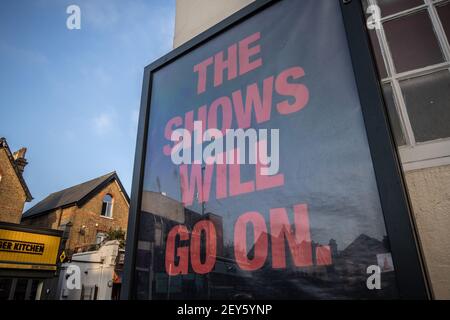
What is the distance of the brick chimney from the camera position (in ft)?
56.5

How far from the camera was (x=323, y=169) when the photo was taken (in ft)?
3.26

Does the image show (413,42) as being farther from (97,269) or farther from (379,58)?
(97,269)

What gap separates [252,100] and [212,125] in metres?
0.23

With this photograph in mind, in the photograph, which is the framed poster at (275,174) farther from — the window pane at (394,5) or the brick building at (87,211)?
the brick building at (87,211)

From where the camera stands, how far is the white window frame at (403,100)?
1.21m

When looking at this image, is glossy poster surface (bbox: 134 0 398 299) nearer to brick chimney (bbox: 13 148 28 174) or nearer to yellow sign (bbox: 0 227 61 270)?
yellow sign (bbox: 0 227 61 270)

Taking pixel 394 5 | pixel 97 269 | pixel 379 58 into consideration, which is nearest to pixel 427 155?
pixel 379 58

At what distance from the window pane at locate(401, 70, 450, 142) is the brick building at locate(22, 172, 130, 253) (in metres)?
18.2

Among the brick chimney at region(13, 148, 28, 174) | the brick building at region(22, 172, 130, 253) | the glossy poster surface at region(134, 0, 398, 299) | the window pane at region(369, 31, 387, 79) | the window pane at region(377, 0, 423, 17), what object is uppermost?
the brick chimney at region(13, 148, 28, 174)

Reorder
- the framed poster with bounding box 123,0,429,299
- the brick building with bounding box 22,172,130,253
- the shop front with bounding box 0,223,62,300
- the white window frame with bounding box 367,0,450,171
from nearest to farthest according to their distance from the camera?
the framed poster with bounding box 123,0,429,299 < the white window frame with bounding box 367,0,450,171 < the shop front with bounding box 0,223,62,300 < the brick building with bounding box 22,172,130,253

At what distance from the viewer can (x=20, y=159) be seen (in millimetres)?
17312

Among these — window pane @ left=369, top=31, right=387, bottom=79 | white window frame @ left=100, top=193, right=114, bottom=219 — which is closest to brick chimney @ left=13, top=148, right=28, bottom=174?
white window frame @ left=100, top=193, right=114, bottom=219

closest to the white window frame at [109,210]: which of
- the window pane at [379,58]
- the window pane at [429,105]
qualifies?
the window pane at [379,58]

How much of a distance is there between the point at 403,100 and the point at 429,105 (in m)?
0.11
